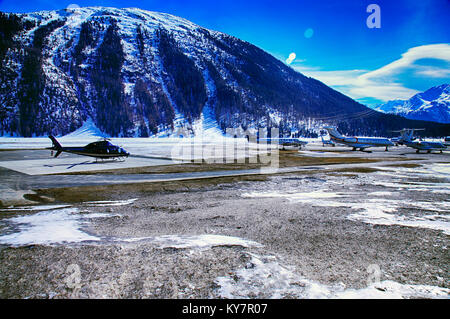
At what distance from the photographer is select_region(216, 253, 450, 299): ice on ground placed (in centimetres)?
411

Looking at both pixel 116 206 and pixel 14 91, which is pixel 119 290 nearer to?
pixel 116 206

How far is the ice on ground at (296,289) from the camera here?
13.5 feet

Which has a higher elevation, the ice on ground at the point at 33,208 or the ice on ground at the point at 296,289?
the ice on ground at the point at 296,289

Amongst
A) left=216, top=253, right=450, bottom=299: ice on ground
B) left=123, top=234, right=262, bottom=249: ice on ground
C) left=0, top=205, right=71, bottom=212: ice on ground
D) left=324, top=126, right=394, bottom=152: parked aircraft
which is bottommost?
left=0, top=205, right=71, bottom=212: ice on ground

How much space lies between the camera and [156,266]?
502 cm

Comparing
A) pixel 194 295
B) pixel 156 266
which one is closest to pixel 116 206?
pixel 156 266

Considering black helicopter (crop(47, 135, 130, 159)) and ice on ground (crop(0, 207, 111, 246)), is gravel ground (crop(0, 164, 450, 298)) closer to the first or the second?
ice on ground (crop(0, 207, 111, 246))

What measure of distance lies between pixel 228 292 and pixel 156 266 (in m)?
1.71

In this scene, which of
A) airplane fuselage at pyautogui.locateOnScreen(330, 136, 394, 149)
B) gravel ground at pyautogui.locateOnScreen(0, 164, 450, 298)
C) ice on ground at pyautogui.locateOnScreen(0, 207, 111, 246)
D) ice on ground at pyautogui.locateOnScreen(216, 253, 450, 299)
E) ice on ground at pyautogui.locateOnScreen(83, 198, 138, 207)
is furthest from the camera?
airplane fuselage at pyautogui.locateOnScreen(330, 136, 394, 149)

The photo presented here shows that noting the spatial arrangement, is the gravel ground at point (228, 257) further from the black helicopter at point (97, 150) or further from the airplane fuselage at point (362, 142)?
the airplane fuselage at point (362, 142)

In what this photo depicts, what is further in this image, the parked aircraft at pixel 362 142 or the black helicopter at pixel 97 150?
the parked aircraft at pixel 362 142

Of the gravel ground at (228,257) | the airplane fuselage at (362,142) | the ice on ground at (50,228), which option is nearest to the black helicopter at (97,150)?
the ice on ground at (50,228)

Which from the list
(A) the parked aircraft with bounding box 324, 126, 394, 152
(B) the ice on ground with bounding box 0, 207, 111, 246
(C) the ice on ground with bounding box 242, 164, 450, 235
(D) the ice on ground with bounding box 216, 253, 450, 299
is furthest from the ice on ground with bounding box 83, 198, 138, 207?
(A) the parked aircraft with bounding box 324, 126, 394, 152

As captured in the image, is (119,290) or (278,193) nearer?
(119,290)
